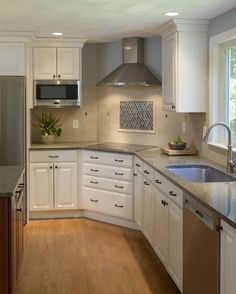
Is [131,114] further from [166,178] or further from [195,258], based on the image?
[195,258]

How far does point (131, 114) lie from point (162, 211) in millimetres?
2407

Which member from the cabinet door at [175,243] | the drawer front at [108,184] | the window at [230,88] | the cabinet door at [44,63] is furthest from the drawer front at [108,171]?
the cabinet door at [175,243]

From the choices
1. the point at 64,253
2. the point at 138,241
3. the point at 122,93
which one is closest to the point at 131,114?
the point at 122,93

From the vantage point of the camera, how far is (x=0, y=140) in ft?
17.7

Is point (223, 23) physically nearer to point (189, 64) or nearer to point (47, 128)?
point (189, 64)

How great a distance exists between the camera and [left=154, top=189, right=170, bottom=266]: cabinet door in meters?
3.76

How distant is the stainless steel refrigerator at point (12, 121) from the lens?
538cm

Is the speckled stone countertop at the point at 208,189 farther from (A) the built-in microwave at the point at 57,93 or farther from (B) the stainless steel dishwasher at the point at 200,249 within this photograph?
(A) the built-in microwave at the point at 57,93

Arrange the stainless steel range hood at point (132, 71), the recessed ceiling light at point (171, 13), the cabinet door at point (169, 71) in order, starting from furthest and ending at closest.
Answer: the stainless steel range hood at point (132, 71)
the cabinet door at point (169, 71)
the recessed ceiling light at point (171, 13)

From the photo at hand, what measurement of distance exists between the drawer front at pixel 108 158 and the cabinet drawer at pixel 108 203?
1.22 ft

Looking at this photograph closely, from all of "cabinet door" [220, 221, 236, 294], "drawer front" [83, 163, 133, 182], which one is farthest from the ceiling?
Answer: "cabinet door" [220, 221, 236, 294]

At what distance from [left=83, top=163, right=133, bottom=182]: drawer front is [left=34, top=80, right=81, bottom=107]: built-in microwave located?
890mm

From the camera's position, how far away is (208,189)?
3041mm

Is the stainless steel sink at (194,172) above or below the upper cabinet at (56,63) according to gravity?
below
